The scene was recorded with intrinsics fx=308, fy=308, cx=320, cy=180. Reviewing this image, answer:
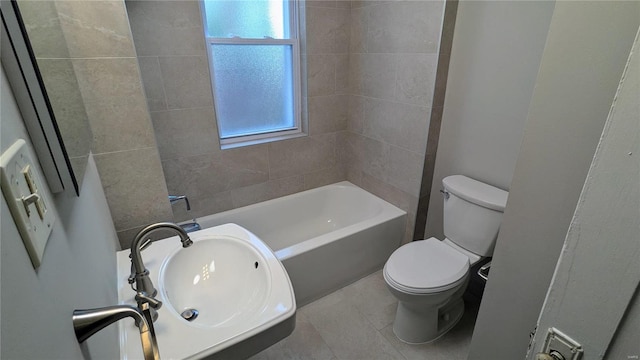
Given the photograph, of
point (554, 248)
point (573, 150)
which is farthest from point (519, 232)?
point (573, 150)

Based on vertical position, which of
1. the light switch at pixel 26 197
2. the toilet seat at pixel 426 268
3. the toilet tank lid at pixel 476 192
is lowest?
the toilet seat at pixel 426 268

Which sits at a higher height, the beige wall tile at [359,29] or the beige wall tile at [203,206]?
the beige wall tile at [359,29]

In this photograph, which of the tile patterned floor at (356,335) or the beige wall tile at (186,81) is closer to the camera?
the tile patterned floor at (356,335)

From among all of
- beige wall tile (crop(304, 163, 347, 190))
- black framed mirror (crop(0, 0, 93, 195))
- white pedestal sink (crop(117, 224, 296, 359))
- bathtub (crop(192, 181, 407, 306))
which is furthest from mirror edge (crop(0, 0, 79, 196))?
beige wall tile (crop(304, 163, 347, 190))

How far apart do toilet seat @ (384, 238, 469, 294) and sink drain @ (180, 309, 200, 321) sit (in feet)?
3.20

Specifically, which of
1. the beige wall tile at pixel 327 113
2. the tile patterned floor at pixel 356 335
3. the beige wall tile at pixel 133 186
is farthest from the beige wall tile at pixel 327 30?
the tile patterned floor at pixel 356 335

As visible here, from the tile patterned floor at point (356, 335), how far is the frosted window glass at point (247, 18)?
6.09 ft

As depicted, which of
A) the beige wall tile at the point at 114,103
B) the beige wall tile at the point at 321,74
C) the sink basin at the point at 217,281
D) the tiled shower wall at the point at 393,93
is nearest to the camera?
the sink basin at the point at 217,281

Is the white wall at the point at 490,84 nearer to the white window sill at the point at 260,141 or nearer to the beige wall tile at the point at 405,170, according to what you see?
the beige wall tile at the point at 405,170

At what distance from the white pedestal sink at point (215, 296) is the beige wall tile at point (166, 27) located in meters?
1.12

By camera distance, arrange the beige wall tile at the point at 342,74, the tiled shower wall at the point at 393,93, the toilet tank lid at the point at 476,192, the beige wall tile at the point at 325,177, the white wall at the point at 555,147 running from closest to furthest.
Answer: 1. the white wall at the point at 555,147
2. the toilet tank lid at the point at 476,192
3. the tiled shower wall at the point at 393,93
4. the beige wall tile at the point at 342,74
5. the beige wall tile at the point at 325,177

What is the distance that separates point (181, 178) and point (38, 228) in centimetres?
175

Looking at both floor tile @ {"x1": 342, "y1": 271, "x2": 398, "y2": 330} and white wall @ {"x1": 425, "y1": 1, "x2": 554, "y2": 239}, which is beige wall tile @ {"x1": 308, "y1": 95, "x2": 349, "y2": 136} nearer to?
white wall @ {"x1": 425, "y1": 1, "x2": 554, "y2": 239}

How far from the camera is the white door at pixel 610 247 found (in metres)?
0.45
